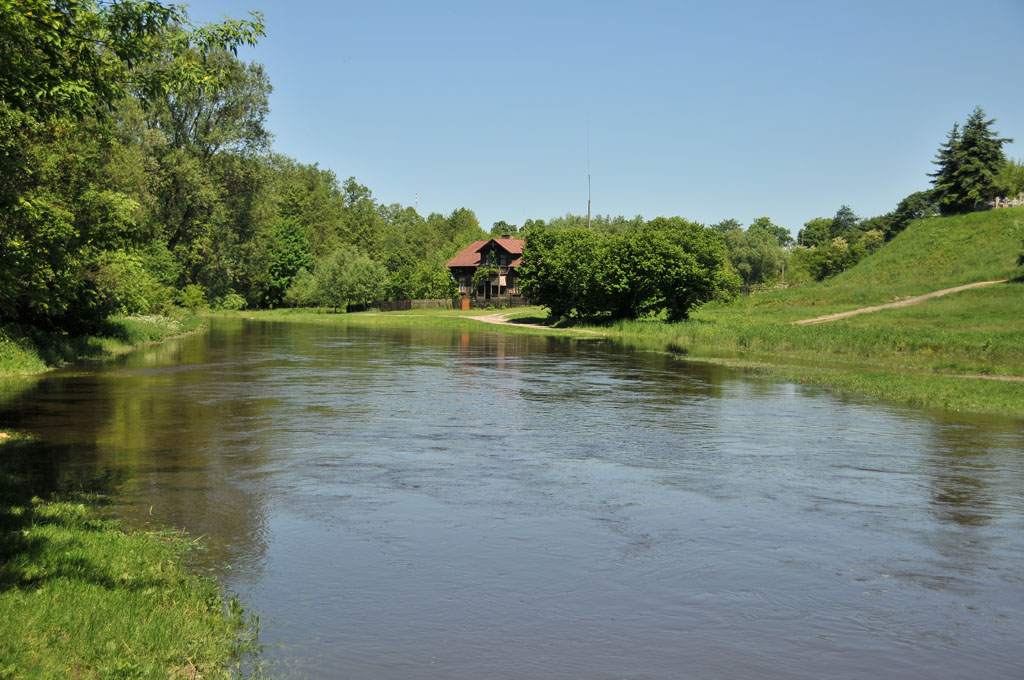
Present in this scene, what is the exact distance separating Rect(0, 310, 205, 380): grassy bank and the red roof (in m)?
75.1

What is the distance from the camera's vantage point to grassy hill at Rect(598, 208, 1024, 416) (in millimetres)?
34406

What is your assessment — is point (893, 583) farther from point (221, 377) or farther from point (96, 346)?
point (96, 346)

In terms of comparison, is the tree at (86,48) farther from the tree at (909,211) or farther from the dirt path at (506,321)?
the tree at (909,211)

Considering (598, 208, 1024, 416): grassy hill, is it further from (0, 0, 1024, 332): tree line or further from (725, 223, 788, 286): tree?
(725, 223, 788, 286): tree

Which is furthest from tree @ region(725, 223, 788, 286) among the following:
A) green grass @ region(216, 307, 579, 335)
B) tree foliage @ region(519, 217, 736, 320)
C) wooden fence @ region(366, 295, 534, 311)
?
tree foliage @ region(519, 217, 736, 320)

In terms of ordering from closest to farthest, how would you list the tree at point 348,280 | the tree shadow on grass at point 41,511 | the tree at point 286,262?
1. the tree shadow on grass at point 41,511
2. the tree at point 348,280
3. the tree at point 286,262

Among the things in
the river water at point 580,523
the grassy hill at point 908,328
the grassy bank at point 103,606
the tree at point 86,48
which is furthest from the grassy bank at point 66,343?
the grassy hill at point 908,328

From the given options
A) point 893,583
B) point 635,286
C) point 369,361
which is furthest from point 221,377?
point 635,286

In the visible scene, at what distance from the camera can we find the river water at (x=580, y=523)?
9.46 m

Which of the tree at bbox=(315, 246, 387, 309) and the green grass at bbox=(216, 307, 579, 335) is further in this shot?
the tree at bbox=(315, 246, 387, 309)

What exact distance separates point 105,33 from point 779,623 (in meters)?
14.1

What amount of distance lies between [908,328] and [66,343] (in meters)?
49.7

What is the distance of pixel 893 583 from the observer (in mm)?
11578

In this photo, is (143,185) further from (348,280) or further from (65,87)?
(348,280)
